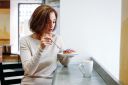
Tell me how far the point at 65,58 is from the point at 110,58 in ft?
1.79

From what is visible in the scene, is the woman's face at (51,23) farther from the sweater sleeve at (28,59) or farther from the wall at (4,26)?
the wall at (4,26)

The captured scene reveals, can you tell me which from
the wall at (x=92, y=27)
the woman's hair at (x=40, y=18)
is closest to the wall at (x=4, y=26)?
the wall at (x=92, y=27)

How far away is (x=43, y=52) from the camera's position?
158 cm

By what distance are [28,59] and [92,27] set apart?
798 millimetres

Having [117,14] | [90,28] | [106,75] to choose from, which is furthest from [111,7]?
[106,75]

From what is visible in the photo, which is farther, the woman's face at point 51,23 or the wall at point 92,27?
the wall at point 92,27

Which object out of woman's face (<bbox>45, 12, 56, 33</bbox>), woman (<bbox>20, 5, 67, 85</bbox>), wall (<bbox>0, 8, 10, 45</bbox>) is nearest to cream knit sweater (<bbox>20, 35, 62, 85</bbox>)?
woman (<bbox>20, 5, 67, 85</bbox>)

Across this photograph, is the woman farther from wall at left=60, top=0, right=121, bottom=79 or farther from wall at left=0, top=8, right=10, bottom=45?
wall at left=0, top=8, right=10, bottom=45

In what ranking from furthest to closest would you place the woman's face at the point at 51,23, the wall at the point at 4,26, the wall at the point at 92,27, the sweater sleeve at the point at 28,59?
the wall at the point at 4,26 → the wall at the point at 92,27 → the woman's face at the point at 51,23 → the sweater sleeve at the point at 28,59

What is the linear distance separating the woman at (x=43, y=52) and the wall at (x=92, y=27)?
→ 18.6 inches

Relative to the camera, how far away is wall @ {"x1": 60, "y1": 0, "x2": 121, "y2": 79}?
2125 millimetres

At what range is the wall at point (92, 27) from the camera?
83.7 inches

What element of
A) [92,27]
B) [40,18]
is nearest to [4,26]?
[92,27]

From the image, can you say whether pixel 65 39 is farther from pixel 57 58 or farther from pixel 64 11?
pixel 57 58
